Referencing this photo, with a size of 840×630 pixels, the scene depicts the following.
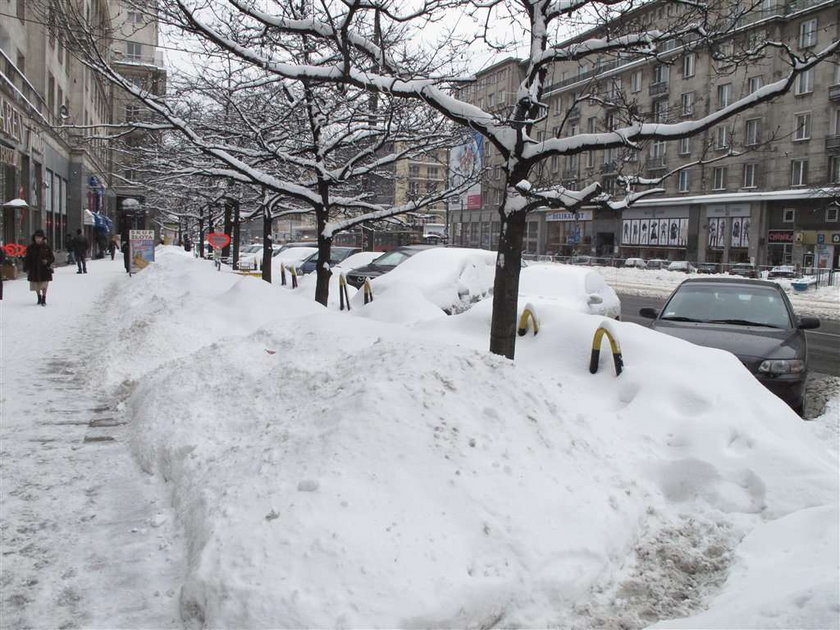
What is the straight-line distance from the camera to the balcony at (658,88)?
48.7 m

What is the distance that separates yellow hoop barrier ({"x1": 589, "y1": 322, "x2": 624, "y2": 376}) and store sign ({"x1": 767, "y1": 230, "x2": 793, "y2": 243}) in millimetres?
39900

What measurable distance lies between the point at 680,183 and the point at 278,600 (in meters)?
50.4

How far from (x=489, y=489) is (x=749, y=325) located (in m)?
5.83

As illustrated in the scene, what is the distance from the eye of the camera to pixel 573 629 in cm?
331

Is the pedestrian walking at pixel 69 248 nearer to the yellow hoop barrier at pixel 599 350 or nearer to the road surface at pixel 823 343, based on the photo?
the road surface at pixel 823 343

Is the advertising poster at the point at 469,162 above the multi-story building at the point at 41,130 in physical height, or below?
below

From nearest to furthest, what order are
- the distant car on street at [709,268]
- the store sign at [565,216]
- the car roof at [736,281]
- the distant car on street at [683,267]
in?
the car roof at [736,281] → the distant car on street at [709,268] → the distant car on street at [683,267] → the store sign at [565,216]

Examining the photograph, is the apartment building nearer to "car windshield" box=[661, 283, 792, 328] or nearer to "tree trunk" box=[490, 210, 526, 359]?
"tree trunk" box=[490, 210, 526, 359]

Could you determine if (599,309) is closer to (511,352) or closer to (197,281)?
(511,352)

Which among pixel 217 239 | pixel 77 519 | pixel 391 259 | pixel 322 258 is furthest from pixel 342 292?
pixel 217 239

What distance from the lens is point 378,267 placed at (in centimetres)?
1797

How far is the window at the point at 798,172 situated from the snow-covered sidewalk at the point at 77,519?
1630 inches

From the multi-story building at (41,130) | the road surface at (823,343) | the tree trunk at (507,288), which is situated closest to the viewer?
the tree trunk at (507,288)

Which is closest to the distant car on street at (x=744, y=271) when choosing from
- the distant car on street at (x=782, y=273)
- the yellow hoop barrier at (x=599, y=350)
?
the distant car on street at (x=782, y=273)
